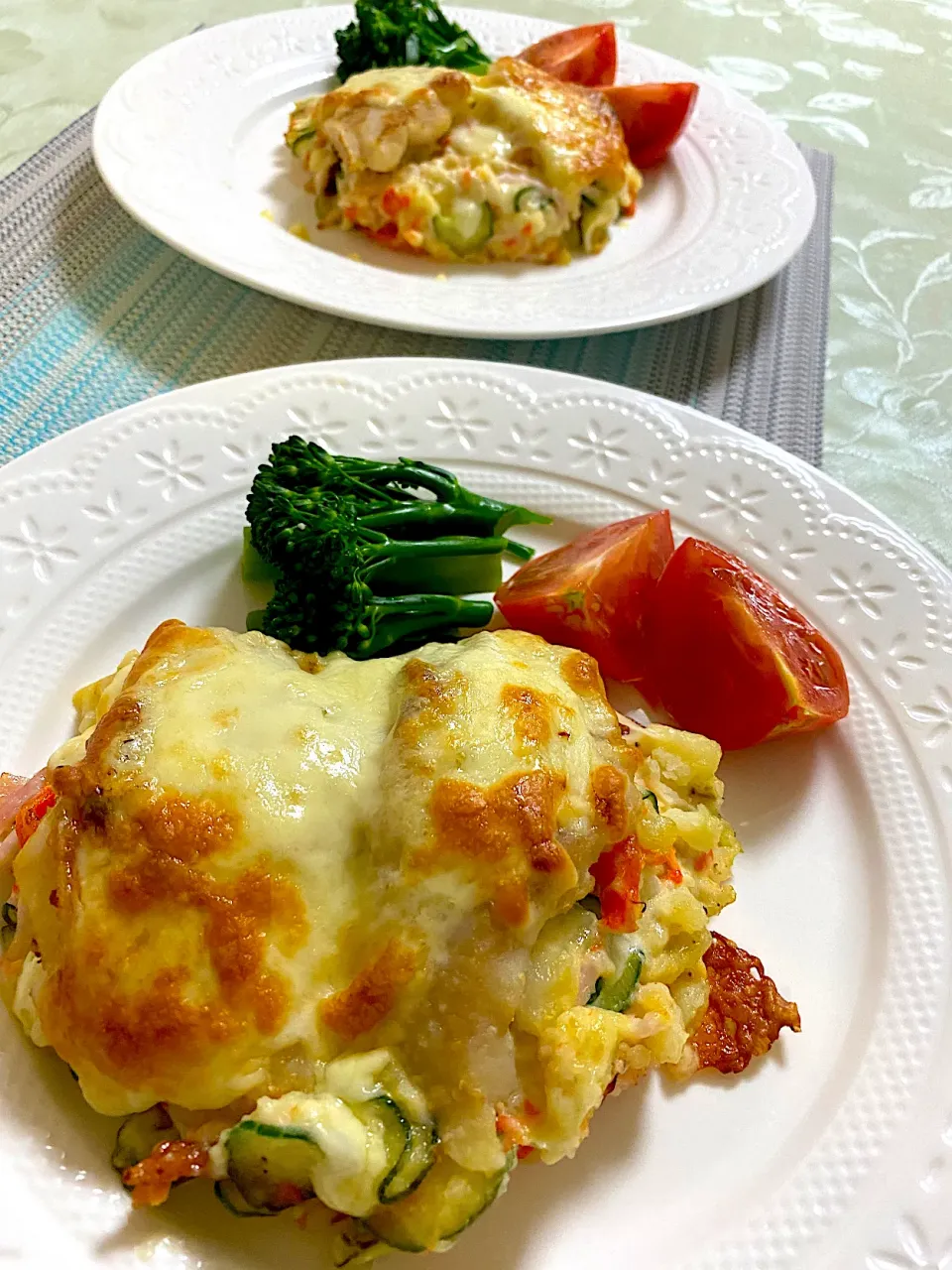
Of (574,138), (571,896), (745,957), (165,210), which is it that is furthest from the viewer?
(574,138)

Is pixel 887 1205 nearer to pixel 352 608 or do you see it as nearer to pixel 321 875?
pixel 321 875

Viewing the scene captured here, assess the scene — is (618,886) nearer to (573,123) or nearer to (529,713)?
(529,713)

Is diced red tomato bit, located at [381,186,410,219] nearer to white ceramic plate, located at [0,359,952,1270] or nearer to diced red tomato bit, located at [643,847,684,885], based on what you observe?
white ceramic plate, located at [0,359,952,1270]

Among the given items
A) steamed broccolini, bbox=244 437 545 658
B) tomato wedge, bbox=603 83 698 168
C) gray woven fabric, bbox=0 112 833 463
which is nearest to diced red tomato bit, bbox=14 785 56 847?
steamed broccolini, bbox=244 437 545 658

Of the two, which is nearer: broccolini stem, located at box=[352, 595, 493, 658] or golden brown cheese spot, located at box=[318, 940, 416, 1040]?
golden brown cheese spot, located at box=[318, 940, 416, 1040]

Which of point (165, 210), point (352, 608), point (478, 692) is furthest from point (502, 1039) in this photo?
point (165, 210)

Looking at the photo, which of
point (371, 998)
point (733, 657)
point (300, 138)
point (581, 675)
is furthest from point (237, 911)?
point (300, 138)
